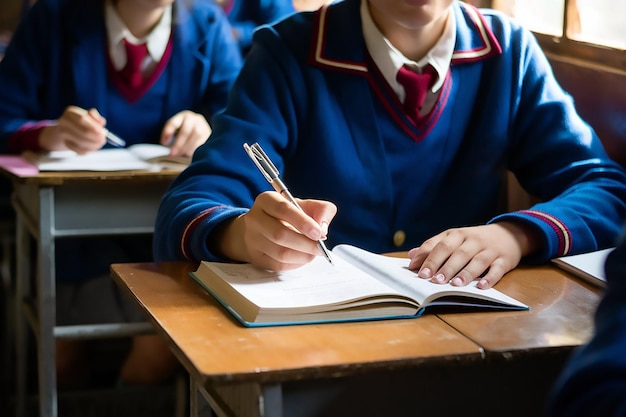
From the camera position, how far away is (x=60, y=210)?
2.29m

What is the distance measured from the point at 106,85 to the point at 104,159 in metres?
0.39

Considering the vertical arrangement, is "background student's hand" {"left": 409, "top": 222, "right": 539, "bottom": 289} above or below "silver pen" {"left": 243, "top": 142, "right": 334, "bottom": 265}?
below

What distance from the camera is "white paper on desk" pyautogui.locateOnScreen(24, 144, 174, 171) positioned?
223 cm

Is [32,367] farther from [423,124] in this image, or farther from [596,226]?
[596,226]

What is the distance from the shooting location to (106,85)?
266 centimetres

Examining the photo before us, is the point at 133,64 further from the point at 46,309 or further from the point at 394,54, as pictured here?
the point at 394,54

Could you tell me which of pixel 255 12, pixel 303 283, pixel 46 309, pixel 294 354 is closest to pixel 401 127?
pixel 303 283

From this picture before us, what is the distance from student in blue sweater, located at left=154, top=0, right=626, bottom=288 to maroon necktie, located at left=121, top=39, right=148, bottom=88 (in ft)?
3.05

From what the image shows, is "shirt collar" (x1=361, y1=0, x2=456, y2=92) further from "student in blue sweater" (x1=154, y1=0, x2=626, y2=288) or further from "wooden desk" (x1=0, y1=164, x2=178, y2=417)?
"wooden desk" (x1=0, y1=164, x2=178, y2=417)

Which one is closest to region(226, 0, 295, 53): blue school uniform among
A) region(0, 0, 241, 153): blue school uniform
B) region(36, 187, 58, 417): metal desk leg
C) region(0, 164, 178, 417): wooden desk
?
region(0, 0, 241, 153): blue school uniform

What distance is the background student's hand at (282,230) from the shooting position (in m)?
1.30

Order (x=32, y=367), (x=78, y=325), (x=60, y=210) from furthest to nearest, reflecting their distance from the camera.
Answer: (x=32, y=367) < (x=78, y=325) < (x=60, y=210)

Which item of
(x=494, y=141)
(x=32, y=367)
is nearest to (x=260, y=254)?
(x=494, y=141)

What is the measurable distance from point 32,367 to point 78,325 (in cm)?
58
